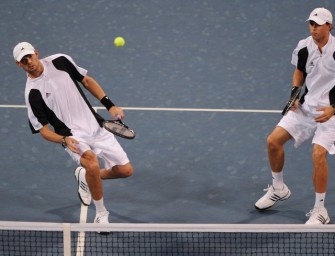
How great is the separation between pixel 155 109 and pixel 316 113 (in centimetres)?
259

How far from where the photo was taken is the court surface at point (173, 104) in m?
8.51

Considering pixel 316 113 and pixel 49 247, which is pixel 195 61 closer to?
pixel 316 113

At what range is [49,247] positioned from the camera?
25.2 feet

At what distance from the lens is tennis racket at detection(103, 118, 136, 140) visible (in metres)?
7.98

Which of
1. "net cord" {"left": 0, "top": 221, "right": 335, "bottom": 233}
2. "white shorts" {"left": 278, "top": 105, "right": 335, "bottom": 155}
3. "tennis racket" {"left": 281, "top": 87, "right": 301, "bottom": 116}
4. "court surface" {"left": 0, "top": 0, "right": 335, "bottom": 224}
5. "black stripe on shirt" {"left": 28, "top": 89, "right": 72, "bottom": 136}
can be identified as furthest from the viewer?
"court surface" {"left": 0, "top": 0, "right": 335, "bottom": 224}

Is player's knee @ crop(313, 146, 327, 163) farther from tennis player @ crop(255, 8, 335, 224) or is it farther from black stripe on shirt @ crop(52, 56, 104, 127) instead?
black stripe on shirt @ crop(52, 56, 104, 127)

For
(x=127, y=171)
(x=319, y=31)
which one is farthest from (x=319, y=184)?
(x=127, y=171)

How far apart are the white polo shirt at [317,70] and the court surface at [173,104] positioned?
1128mm

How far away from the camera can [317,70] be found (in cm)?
788

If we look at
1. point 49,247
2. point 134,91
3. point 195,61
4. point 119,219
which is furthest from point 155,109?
point 49,247

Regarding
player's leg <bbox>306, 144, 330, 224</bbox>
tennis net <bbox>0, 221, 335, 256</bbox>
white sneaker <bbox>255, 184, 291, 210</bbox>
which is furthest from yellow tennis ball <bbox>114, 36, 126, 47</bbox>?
player's leg <bbox>306, 144, 330, 224</bbox>

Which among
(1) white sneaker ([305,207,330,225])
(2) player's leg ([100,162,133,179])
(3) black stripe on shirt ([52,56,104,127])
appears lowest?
(1) white sneaker ([305,207,330,225])

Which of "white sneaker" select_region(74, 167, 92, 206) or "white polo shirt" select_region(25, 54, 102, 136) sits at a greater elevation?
"white polo shirt" select_region(25, 54, 102, 136)

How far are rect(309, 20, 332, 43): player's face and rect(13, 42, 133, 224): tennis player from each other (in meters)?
1.90
